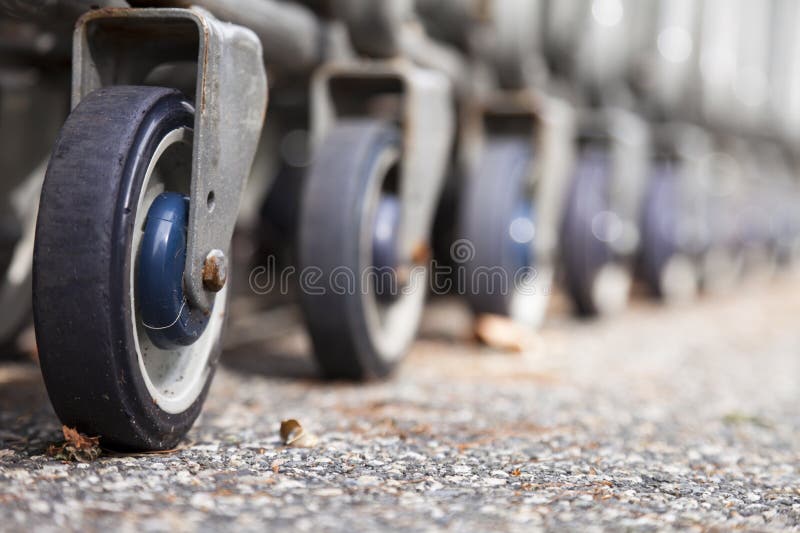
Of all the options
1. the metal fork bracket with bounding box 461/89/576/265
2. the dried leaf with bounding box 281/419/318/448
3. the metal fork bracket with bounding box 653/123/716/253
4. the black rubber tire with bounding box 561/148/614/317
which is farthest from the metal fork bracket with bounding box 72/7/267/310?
the metal fork bracket with bounding box 653/123/716/253

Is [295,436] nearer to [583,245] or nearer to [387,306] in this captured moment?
[387,306]

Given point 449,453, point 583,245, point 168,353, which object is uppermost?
point 583,245

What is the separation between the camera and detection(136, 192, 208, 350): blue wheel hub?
1.55 meters

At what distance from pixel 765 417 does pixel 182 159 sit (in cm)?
157

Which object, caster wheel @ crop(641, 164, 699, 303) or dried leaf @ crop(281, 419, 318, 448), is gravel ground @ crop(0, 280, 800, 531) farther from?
caster wheel @ crop(641, 164, 699, 303)

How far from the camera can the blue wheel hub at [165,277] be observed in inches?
61.2

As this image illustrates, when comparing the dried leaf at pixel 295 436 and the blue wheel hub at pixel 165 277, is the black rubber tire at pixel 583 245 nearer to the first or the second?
the dried leaf at pixel 295 436

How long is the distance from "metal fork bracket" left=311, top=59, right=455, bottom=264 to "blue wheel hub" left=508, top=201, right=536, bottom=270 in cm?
53

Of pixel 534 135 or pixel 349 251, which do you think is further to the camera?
pixel 534 135

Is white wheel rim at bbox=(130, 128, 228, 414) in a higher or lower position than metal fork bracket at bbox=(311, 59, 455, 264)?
lower

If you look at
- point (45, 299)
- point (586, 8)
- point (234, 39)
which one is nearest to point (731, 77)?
point (586, 8)

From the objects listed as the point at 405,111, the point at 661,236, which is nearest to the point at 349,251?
the point at 405,111

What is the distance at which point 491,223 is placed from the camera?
122 inches

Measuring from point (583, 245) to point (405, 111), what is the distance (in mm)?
1535
